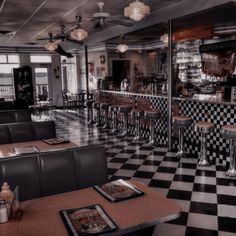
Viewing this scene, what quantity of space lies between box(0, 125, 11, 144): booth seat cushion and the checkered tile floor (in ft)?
5.56

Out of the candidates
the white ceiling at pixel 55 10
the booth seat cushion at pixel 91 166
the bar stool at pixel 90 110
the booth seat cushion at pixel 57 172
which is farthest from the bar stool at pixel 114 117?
the booth seat cushion at pixel 57 172

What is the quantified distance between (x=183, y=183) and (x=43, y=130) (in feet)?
7.40

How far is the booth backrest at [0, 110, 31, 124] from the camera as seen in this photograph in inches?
216

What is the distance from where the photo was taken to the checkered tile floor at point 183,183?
3033 mm

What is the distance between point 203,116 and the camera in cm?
547

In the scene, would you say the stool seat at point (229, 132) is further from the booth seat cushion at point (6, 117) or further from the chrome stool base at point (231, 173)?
the booth seat cushion at point (6, 117)

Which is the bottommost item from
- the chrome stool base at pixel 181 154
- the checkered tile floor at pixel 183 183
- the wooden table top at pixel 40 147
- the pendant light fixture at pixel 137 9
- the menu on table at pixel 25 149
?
the checkered tile floor at pixel 183 183

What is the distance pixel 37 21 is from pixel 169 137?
14.7ft

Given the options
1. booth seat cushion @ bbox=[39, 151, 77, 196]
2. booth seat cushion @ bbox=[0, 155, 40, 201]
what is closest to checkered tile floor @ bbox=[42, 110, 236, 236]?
booth seat cushion @ bbox=[39, 151, 77, 196]

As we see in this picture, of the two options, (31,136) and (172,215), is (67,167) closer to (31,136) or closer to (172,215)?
(172,215)

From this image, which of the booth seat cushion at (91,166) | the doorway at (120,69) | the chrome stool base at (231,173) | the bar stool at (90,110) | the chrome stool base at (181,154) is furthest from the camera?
the doorway at (120,69)

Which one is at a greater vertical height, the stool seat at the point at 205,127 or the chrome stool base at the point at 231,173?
the stool seat at the point at 205,127

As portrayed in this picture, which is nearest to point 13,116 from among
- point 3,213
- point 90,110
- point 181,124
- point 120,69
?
point 181,124

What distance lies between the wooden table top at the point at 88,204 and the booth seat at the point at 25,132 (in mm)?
2401
